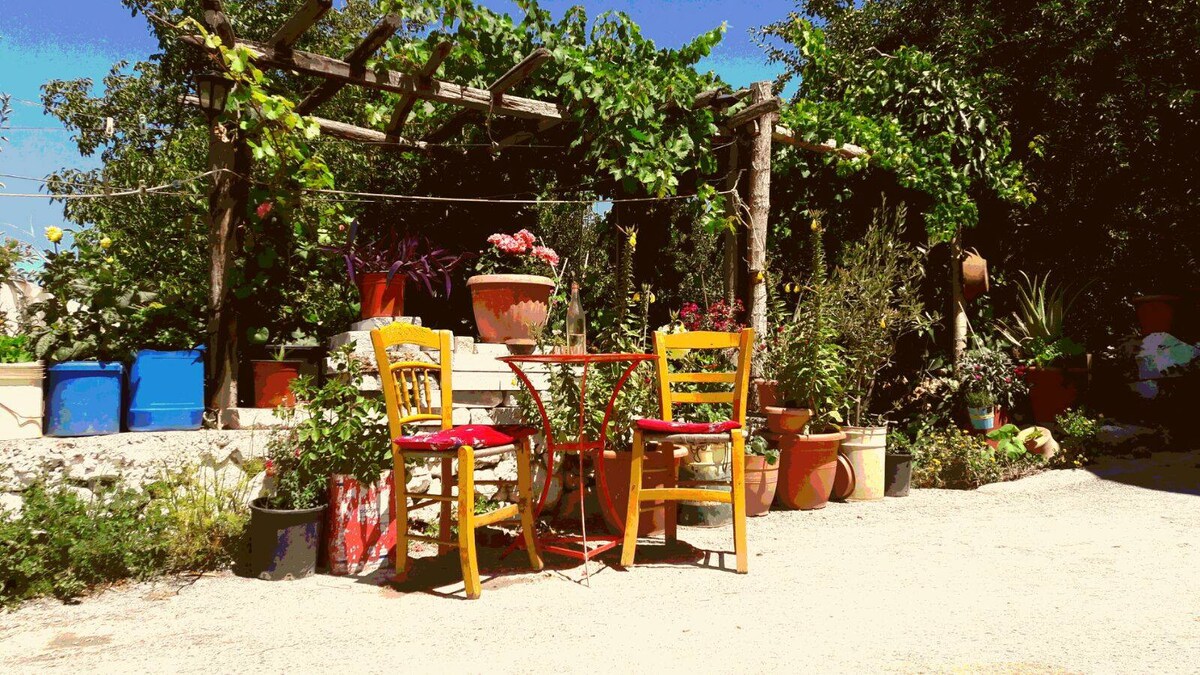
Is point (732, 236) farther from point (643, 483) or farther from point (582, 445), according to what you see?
point (582, 445)

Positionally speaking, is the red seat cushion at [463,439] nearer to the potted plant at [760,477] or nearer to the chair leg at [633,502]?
the chair leg at [633,502]

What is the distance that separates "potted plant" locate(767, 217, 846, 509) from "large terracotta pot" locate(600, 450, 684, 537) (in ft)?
3.20

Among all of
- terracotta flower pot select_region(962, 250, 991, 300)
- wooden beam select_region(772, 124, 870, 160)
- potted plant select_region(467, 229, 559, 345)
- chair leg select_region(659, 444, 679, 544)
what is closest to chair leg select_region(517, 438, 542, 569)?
chair leg select_region(659, 444, 679, 544)

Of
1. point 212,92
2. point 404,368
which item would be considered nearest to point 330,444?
point 404,368

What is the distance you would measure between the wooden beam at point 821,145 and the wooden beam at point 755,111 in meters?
0.45

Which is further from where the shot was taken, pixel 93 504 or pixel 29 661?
pixel 93 504

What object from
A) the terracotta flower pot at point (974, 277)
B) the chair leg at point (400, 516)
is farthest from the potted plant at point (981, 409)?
the chair leg at point (400, 516)

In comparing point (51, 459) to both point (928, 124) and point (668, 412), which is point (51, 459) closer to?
point (668, 412)

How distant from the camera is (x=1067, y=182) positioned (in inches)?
313

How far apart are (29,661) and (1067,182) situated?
8.81 meters

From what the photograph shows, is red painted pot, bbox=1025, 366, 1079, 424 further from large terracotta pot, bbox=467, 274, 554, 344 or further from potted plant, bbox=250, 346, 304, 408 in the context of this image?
potted plant, bbox=250, 346, 304, 408

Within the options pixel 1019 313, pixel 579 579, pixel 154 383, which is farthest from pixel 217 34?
pixel 1019 313

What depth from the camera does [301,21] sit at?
422 cm

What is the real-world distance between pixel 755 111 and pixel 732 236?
88 cm
